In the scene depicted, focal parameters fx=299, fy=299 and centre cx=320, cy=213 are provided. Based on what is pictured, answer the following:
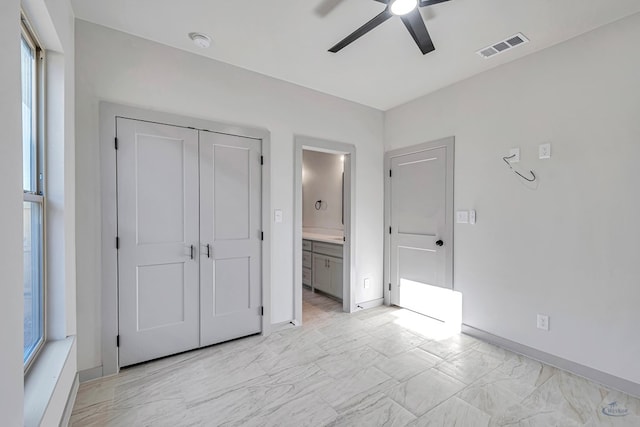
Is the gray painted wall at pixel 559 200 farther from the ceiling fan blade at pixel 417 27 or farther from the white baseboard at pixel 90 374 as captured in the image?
the white baseboard at pixel 90 374

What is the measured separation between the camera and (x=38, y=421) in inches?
49.5

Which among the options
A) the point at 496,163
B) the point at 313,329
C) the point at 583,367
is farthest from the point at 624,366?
the point at 313,329

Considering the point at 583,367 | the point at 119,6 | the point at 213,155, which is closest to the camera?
the point at 119,6

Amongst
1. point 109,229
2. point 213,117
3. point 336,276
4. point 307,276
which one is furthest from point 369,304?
point 109,229

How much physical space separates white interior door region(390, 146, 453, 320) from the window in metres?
3.39

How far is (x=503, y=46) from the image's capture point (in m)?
2.54

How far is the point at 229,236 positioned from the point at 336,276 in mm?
1786

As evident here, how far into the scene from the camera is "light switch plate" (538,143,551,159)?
8.38 ft

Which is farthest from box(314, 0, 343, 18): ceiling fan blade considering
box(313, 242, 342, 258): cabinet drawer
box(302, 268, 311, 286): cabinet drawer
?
box(302, 268, 311, 286): cabinet drawer

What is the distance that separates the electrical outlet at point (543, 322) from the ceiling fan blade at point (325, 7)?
3003 mm

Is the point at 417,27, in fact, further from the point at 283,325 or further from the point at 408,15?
the point at 283,325

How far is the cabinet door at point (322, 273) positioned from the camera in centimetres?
430

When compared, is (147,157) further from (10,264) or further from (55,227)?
(10,264)

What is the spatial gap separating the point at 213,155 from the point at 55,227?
132 cm
